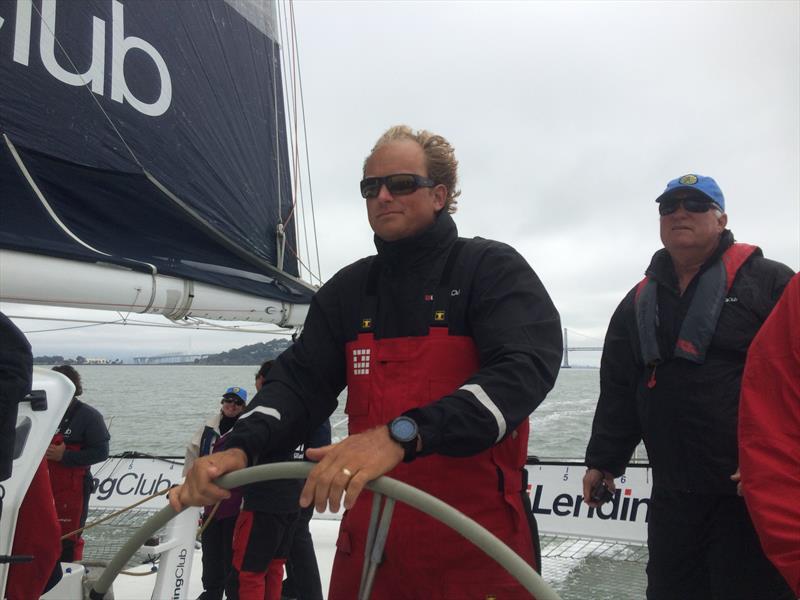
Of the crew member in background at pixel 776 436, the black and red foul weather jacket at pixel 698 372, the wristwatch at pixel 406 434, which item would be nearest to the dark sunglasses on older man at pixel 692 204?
the black and red foul weather jacket at pixel 698 372

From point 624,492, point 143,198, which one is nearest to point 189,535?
point 143,198

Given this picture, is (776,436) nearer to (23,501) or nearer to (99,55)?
(23,501)

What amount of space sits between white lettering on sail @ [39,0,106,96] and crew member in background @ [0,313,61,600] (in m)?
1.83

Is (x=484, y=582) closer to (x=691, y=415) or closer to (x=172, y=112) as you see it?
(x=691, y=415)

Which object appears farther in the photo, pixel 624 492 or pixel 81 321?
pixel 624 492

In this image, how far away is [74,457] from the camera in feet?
15.8

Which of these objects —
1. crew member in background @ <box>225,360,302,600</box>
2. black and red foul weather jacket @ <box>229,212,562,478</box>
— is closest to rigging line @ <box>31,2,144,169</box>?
crew member in background @ <box>225,360,302,600</box>

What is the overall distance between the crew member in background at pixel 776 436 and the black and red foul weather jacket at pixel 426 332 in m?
0.39

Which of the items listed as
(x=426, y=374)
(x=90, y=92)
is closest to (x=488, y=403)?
(x=426, y=374)

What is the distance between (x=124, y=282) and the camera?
3.34 meters

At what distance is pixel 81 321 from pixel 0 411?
2.45 m

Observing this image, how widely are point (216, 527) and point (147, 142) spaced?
2.19 metres

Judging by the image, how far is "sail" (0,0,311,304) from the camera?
130 inches

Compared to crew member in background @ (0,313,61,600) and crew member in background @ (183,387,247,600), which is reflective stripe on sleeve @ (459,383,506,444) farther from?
crew member in background @ (183,387,247,600)
